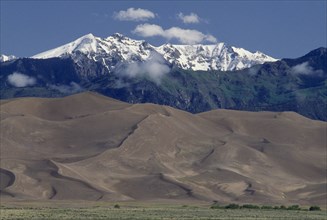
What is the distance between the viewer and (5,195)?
625ft

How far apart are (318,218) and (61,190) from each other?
97.1 metres

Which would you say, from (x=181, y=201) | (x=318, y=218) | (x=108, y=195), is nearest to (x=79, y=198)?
(x=108, y=195)

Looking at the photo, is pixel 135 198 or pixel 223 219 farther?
pixel 135 198

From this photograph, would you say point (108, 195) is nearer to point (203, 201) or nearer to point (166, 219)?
point (203, 201)

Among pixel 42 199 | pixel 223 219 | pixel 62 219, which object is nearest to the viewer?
pixel 62 219

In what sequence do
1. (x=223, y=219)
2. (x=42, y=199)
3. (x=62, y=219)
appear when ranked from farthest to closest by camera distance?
(x=42, y=199), (x=223, y=219), (x=62, y=219)

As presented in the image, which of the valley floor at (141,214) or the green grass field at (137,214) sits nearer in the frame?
the green grass field at (137,214)

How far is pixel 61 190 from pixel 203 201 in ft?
94.9

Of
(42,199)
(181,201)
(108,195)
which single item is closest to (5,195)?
(42,199)

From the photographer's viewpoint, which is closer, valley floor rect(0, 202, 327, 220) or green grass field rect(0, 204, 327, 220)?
green grass field rect(0, 204, 327, 220)

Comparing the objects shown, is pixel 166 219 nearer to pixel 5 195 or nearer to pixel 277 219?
pixel 277 219

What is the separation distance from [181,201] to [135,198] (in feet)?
47.3

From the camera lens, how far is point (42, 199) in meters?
188

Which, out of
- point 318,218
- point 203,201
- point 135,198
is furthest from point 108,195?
point 318,218
